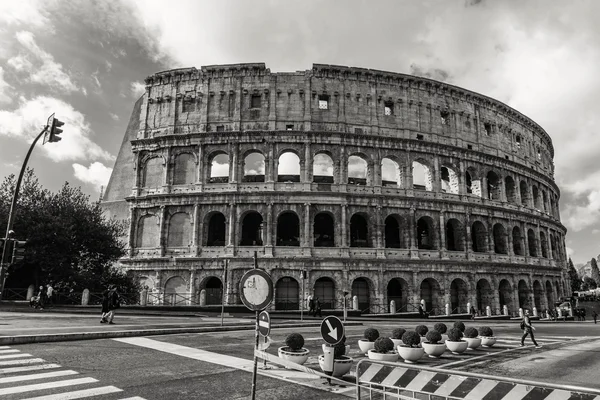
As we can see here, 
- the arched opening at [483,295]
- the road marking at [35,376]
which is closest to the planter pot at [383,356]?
the road marking at [35,376]

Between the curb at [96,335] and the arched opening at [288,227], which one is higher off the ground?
the arched opening at [288,227]

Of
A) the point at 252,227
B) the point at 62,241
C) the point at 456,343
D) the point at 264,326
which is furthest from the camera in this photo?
the point at 252,227

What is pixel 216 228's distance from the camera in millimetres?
32906

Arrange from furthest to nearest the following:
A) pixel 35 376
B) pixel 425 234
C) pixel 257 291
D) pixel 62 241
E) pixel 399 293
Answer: pixel 425 234 → pixel 399 293 → pixel 62 241 → pixel 35 376 → pixel 257 291

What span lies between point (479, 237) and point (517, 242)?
5808mm

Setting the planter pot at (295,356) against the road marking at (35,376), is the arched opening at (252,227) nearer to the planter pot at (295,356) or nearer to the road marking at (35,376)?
the planter pot at (295,356)

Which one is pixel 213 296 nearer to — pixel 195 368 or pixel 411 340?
pixel 195 368

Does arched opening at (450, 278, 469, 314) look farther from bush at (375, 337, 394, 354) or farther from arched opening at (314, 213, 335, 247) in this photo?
bush at (375, 337, 394, 354)

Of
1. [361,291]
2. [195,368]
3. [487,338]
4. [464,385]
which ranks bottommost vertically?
[195,368]

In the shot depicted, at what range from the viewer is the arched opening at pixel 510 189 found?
38625mm

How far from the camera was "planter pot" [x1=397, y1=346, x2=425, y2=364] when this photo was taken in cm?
980

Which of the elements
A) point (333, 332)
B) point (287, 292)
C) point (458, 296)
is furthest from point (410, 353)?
point (458, 296)

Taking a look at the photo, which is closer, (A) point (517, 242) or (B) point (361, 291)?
(B) point (361, 291)

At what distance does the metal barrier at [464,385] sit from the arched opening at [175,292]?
25652 mm
